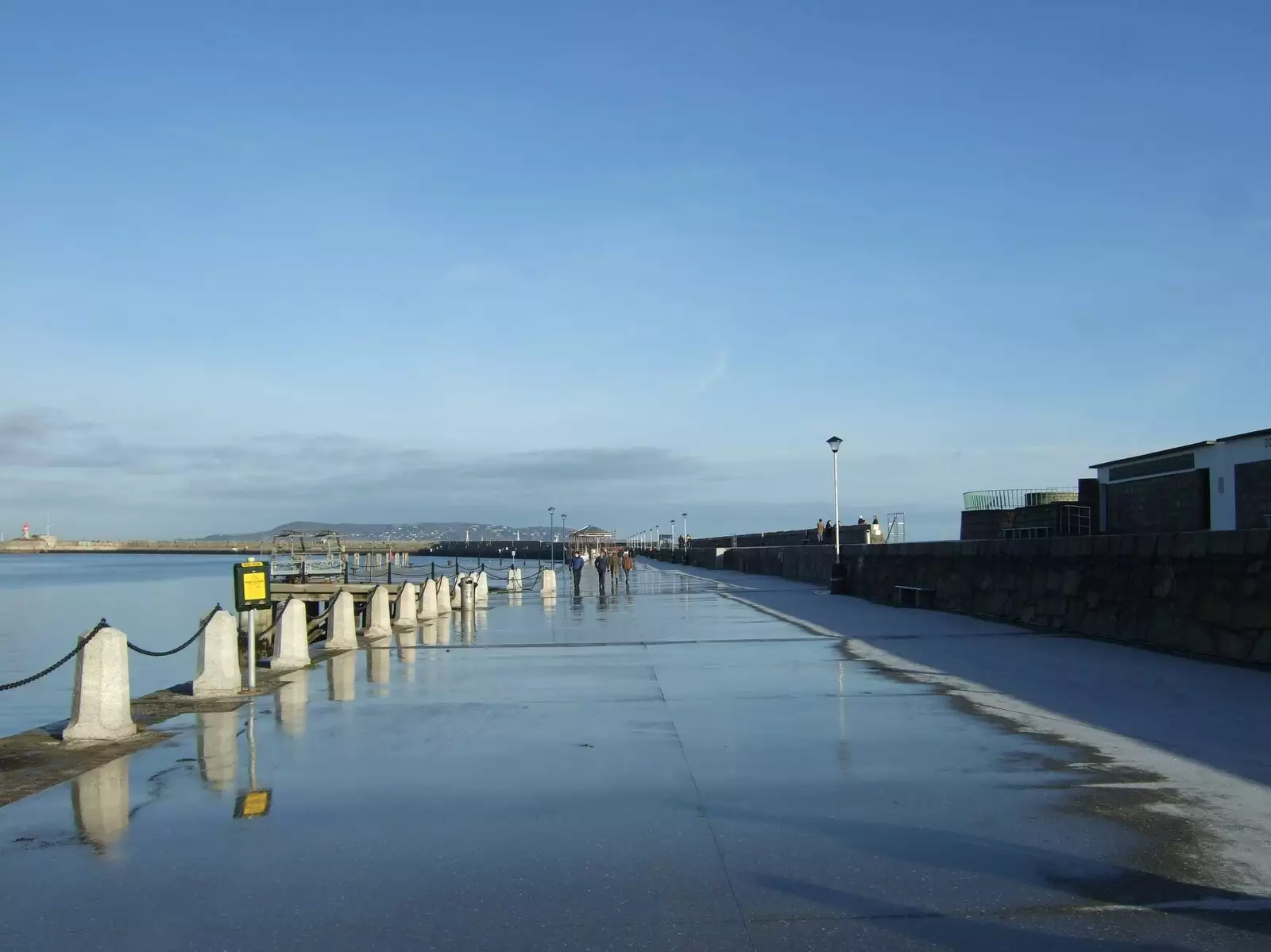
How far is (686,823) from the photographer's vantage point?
6578 millimetres

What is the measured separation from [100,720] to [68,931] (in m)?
5.34

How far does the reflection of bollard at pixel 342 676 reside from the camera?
41.5 ft

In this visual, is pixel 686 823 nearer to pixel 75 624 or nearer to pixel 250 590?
pixel 250 590

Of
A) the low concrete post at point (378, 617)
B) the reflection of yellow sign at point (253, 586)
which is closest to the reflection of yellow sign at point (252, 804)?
the reflection of yellow sign at point (253, 586)

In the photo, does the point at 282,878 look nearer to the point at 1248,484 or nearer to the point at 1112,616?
the point at 1112,616

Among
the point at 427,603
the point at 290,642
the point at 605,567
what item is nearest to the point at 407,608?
the point at 427,603

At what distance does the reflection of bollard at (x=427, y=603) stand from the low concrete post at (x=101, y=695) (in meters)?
14.6

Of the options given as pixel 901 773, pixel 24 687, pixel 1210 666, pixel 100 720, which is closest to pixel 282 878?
pixel 901 773

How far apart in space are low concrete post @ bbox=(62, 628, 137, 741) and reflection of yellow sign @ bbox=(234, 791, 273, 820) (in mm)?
2973

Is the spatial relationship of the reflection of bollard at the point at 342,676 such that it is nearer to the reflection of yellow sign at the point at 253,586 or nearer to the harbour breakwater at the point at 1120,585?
the reflection of yellow sign at the point at 253,586

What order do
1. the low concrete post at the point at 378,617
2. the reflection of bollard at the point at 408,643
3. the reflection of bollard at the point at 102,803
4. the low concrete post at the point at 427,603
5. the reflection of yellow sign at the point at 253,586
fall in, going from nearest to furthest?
the reflection of bollard at the point at 102,803 < the reflection of yellow sign at the point at 253,586 < the reflection of bollard at the point at 408,643 < the low concrete post at the point at 378,617 < the low concrete post at the point at 427,603

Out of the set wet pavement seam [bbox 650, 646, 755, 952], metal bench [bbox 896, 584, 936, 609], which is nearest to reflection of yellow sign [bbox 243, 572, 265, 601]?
wet pavement seam [bbox 650, 646, 755, 952]

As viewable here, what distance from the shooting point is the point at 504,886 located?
17.8 feet

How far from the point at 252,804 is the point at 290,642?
27.0 feet
